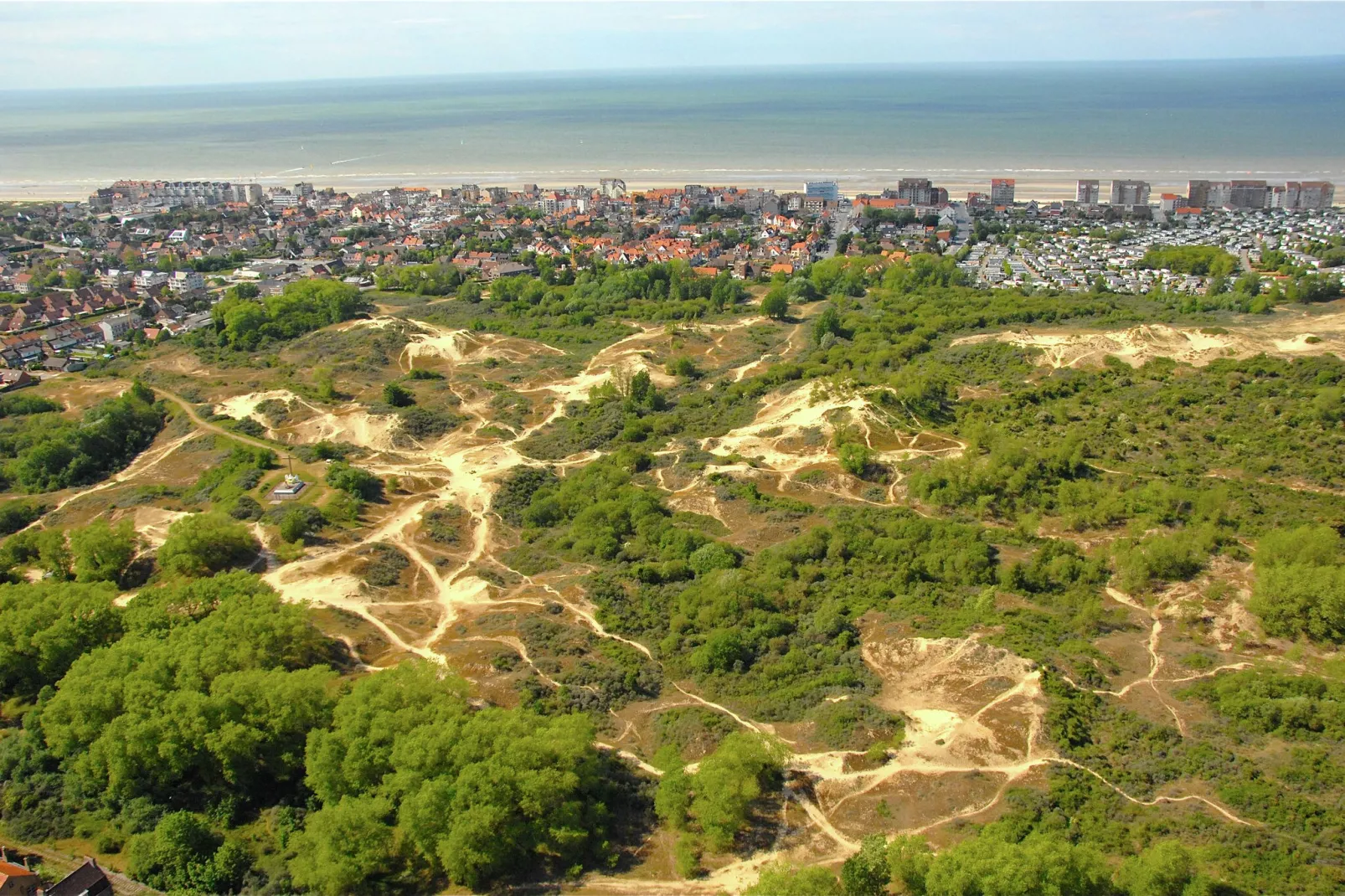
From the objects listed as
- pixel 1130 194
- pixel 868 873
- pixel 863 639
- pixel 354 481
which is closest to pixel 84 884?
pixel 868 873

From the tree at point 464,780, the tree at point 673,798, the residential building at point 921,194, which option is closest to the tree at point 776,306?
the tree at point 464,780

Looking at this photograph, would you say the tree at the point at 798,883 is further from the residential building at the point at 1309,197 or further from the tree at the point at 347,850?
the residential building at the point at 1309,197

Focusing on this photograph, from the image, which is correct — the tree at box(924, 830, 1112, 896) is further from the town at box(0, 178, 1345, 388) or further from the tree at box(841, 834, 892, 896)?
the town at box(0, 178, 1345, 388)

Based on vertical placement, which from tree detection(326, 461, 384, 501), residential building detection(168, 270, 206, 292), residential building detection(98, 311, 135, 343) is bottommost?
tree detection(326, 461, 384, 501)

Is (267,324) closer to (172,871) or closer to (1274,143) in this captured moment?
(172,871)

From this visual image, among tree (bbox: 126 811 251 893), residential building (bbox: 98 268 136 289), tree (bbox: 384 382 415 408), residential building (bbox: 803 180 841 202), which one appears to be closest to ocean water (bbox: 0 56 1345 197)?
residential building (bbox: 803 180 841 202)

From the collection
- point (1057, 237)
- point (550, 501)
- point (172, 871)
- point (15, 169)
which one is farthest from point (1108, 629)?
point (15, 169)
